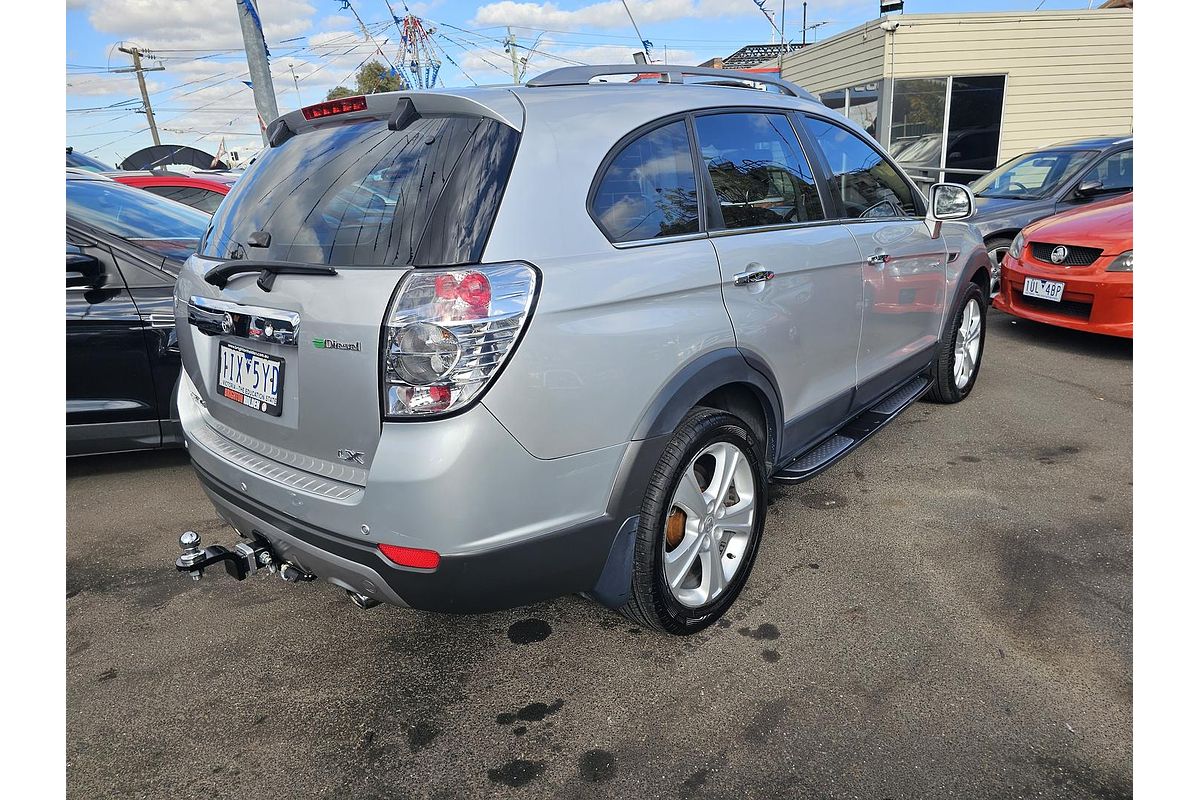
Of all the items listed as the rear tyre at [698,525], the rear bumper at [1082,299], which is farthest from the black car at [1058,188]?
the rear tyre at [698,525]

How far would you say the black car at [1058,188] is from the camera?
25.8 feet

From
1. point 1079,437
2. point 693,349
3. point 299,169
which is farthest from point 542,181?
point 1079,437

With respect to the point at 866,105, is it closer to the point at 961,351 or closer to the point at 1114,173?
the point at 1114,173

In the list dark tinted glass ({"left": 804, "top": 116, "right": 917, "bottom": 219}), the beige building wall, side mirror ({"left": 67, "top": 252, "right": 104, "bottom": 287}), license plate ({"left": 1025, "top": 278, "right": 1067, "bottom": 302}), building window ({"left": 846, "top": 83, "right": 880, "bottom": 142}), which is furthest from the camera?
building window ({"left": 846, "top": 83, "right": 880, "bottom": 142})

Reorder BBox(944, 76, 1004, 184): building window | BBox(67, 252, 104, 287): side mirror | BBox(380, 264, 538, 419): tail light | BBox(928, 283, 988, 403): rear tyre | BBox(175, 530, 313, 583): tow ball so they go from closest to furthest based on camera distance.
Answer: BBox(380, 264, 538, 419): tail light, BBox(175, 530, 313, 583): tow ball, BBox(67, 252, 104, 287): side mirror, BBox(928, 283, 988, 403): rear tyre, BBox(944, 76, 1004, 184): building window

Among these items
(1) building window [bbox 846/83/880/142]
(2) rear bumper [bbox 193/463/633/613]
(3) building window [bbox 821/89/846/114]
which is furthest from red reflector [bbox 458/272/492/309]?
(3) building window [bbox 821/89/846/114]

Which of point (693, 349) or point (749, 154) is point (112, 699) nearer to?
point (693, 349)

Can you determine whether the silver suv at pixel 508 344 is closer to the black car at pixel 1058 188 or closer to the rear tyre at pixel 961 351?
the rear tyre at pixel 961 351

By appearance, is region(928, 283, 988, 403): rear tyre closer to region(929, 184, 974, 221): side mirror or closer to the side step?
the side step

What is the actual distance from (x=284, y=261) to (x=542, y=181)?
30.9 inches

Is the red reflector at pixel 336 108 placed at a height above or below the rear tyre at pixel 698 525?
above

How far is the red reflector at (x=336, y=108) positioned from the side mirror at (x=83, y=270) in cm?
196

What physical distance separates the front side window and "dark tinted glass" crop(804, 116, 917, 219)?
5324 millimetres

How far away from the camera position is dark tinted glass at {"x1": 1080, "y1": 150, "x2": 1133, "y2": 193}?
796 cm
